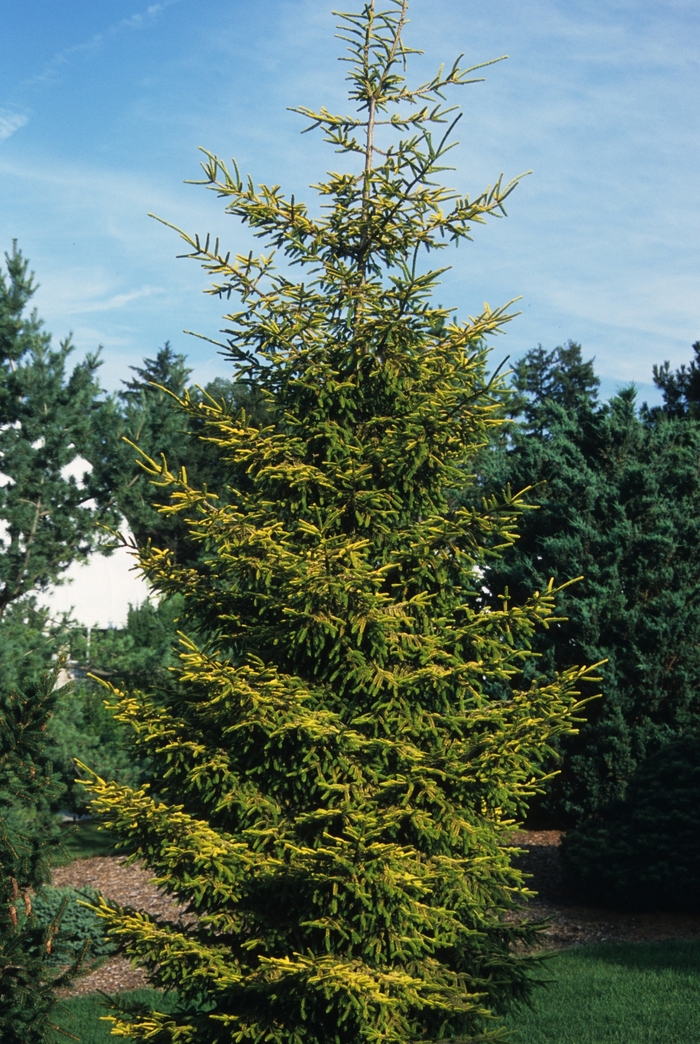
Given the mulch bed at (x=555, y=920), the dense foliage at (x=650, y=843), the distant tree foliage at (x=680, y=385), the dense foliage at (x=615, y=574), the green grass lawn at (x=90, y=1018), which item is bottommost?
the green grass lawn at (x=90, y=1018)

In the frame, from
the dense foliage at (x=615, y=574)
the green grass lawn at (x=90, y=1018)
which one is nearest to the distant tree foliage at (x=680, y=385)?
the dense foliage at (x=615, y=574)

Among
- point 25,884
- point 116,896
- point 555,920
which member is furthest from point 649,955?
point 116,896

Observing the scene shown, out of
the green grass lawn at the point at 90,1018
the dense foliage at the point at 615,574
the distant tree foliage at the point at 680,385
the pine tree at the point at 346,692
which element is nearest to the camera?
the pine tree at the point at 346,692

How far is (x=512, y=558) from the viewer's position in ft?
54.5

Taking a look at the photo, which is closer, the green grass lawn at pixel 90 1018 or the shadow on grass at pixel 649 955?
the green grass lawn at pixel 90 1018

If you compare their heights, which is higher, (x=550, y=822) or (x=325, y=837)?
(x=325, y=837)

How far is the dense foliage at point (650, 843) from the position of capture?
12516mm

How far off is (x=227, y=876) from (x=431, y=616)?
6.82 ft

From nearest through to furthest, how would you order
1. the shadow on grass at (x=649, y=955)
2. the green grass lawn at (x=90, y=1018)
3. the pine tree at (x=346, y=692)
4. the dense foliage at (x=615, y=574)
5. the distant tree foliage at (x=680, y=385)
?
the pine tree at (x=346, y=692)
the green grass lawn at (x=90, y=1018)
the shadow on grass at (x=649, y=955)
the dense foliage at (x=615, y=574)
the distant tree foliage at (x=680, y=385)

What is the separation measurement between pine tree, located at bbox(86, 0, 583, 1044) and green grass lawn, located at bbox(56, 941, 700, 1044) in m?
2.49

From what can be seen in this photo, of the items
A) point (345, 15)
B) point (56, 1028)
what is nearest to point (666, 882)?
point (56, 1028)

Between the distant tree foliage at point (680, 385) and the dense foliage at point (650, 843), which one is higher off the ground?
the distant tree foliage at point (680, 385)

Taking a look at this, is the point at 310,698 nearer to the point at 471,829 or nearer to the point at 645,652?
the point at 471,829

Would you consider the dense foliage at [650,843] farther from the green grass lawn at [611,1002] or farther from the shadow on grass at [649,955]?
the green grass lawn at [611,1002]
